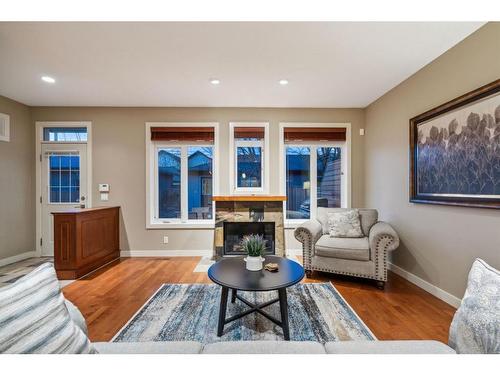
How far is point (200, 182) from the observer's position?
407 centimetres

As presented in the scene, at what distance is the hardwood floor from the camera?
1912mm

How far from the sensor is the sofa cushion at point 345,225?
3.08 m

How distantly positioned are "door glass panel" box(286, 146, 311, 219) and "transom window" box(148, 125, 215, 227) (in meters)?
1.37

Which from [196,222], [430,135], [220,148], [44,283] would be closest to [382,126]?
[430,135]

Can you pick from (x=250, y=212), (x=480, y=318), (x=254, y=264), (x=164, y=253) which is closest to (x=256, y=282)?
(x=254, y=264)

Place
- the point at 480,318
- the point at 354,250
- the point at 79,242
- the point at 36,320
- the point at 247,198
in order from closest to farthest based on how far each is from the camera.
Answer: the point at 36,320 → the point at 480,318 → the point at 354,250 → the point at 79,242 → the point at 247,198

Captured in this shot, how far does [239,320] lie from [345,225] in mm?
1888

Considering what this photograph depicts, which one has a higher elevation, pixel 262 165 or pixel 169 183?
pixel 262 165

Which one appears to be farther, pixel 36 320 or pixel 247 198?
pixel 247 198

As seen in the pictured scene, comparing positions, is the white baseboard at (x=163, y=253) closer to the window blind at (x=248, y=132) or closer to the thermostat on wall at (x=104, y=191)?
the thermostat on wall at (x=104, y=191)

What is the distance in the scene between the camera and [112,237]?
3.72m

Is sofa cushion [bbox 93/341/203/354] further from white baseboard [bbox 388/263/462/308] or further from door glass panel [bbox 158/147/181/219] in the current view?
door glass panel [bbox 158/147/181/219]

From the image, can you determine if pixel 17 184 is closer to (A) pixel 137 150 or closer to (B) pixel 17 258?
(B) pixel 17 258

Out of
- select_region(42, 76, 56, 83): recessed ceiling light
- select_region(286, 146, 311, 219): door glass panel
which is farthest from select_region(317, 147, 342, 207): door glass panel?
select_region(42, 76, 56, 83): recessed ceiling light
